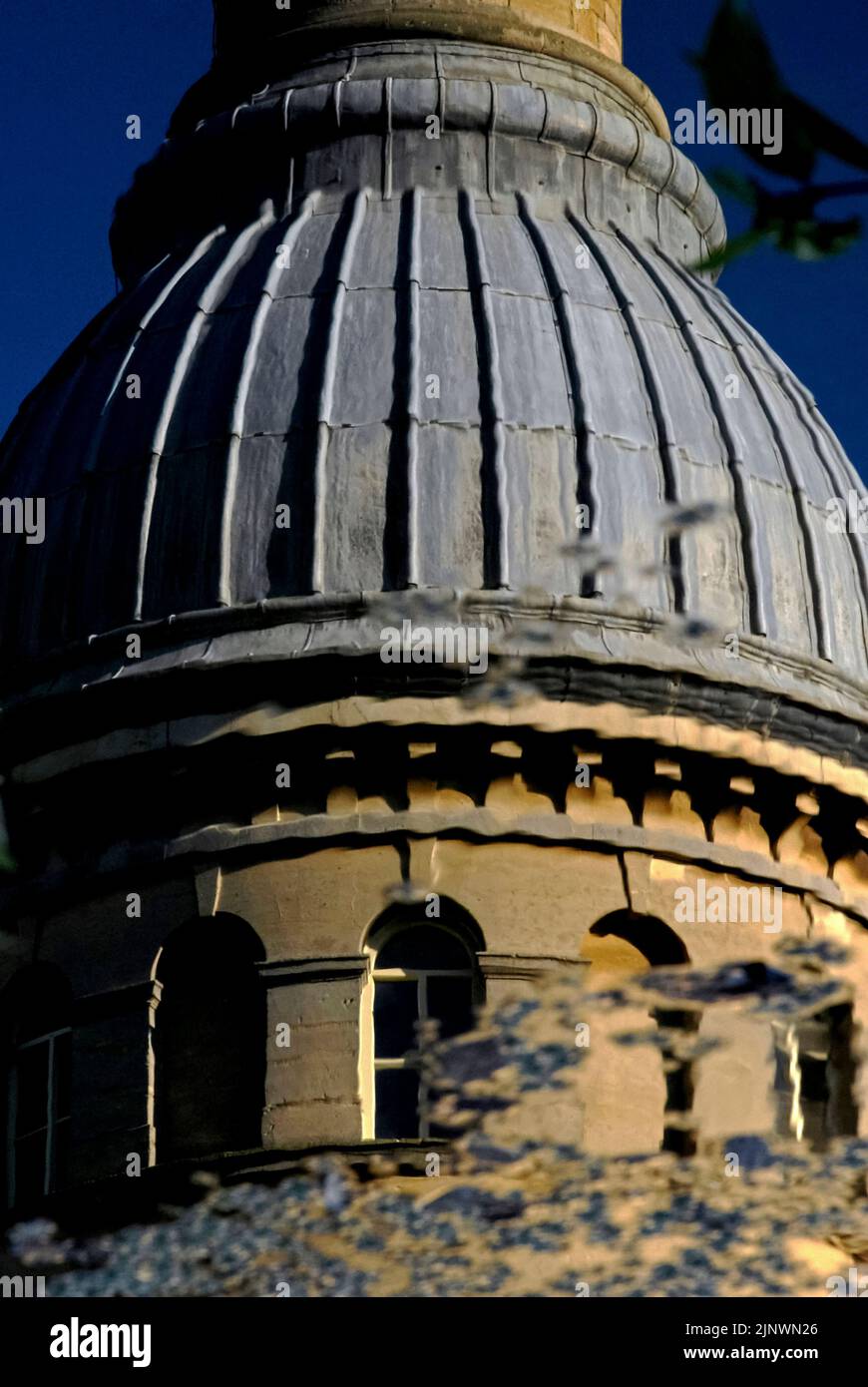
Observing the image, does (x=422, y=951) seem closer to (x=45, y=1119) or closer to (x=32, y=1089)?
(x=45, y=1119)

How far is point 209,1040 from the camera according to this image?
77.1 feet

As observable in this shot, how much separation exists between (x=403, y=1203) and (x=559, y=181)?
10.5 m

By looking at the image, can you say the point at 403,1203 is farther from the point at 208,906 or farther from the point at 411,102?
the point at 411,102

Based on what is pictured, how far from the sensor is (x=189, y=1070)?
76.9 feet

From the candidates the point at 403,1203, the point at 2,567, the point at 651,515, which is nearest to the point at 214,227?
the point at 2,567

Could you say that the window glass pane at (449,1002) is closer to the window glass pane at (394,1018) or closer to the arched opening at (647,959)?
the window glass pane at (394,1018)

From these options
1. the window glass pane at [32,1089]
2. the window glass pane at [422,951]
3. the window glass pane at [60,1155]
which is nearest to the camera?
the window glass pane at [422,951]

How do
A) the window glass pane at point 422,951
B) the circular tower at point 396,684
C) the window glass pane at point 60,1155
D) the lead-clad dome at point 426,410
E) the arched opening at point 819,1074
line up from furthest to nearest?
the lead-clad dome at point 426,410 → the arched opening at point 819,1074 → the window glass pane at point 60,1155 → the window glass pane at point 422,951 → the circular tower at point 396,684

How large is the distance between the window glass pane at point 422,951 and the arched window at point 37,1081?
2.70 metres

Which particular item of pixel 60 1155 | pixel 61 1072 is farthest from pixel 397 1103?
pixel 61 1072

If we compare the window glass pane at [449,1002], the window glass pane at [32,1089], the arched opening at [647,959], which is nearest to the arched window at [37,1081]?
the window glass pane at [32,1089]

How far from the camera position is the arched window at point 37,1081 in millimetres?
24047

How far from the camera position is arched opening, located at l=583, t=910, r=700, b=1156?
23.3 m

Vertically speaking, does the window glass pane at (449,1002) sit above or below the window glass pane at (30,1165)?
above
